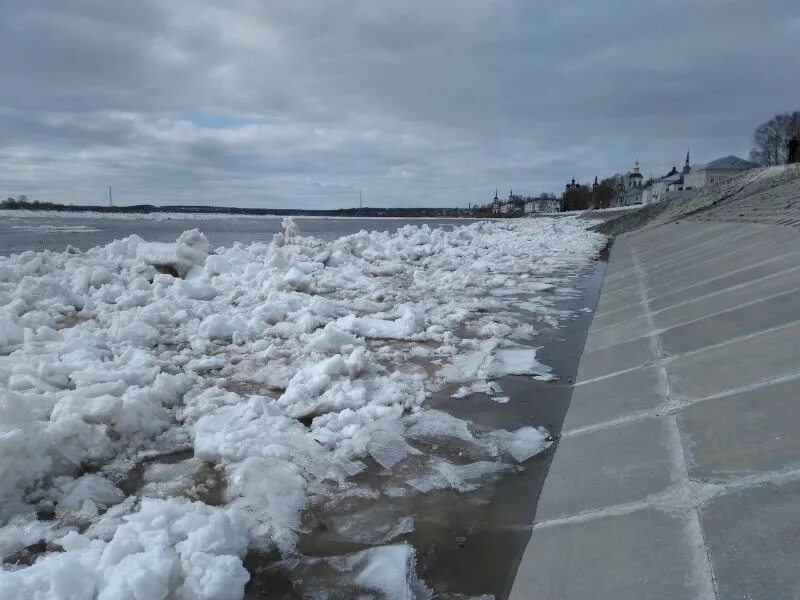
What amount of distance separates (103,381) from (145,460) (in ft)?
4.24

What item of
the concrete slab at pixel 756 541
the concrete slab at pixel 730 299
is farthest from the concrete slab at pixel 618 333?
the concrete slab at pixel 756 541

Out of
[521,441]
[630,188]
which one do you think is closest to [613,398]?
[521,441]

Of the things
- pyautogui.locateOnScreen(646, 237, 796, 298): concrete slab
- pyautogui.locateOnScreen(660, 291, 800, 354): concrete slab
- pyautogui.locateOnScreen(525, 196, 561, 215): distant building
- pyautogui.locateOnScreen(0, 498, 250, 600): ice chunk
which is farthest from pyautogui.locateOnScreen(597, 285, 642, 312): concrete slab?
pyautogui.locateOnScreen(525, 196, 561, 215): distant building

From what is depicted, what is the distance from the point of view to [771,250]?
648 cm

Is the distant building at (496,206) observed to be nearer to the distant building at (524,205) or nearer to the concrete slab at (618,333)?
the distant building at (524,205)

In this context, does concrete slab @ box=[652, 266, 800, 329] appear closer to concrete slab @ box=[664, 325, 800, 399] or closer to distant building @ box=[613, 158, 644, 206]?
concrete slab @ box=[664, 325, 800, 399]

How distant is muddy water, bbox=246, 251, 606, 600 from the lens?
232cm

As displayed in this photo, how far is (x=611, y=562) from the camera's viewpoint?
2152 mm

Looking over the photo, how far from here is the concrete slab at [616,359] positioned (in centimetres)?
453

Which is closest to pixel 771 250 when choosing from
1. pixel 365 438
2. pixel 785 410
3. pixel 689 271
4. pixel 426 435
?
pixel 689 271

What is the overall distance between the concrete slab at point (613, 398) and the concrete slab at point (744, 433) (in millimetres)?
441

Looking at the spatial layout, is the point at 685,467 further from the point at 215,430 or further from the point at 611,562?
the point at 215,430

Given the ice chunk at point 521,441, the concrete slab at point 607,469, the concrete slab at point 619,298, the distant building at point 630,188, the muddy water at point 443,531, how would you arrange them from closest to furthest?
the muddy water at point 443,531 < the concrete slab at point 607,469 < the ice chunk at point 521,441 < the concrete slab at point 619,298 < the distant building at point 630,188

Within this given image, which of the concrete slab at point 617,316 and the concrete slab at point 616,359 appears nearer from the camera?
the concrete slab at point 616,359
